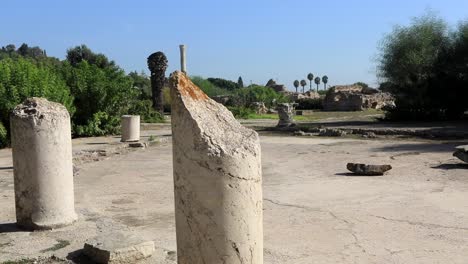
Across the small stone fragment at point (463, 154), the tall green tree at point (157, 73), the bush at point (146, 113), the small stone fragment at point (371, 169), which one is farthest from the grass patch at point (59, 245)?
the tall green tree at point (157, 73)

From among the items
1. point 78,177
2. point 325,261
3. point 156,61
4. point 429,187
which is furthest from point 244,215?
point 156,61

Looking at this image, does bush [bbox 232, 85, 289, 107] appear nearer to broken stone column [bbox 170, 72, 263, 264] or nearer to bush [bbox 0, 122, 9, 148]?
bush [bbox 0, 122, 9, 148]

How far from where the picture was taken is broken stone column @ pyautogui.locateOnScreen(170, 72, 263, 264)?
11.4ft

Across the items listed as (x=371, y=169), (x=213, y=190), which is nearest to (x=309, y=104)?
(x=371, y=169)

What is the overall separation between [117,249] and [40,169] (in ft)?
5.68

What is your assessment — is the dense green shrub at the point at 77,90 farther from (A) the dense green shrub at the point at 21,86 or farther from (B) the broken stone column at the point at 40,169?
(B) the broken stone column at the point at 40,169

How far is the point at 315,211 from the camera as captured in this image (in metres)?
6.72

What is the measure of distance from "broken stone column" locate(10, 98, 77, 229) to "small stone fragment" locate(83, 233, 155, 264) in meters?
1.15

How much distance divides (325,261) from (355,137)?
13.2 metres

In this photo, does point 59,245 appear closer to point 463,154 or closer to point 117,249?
point 117,249

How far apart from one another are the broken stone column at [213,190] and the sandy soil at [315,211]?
4.46 feet

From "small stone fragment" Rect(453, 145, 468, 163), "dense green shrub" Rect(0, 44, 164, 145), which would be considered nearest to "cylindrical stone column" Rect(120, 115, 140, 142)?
"dense green shrub" Rect(0, 44, 164, 145)

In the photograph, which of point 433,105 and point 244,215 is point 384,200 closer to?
point 244,215

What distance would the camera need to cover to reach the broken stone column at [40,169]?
19.4 feet
